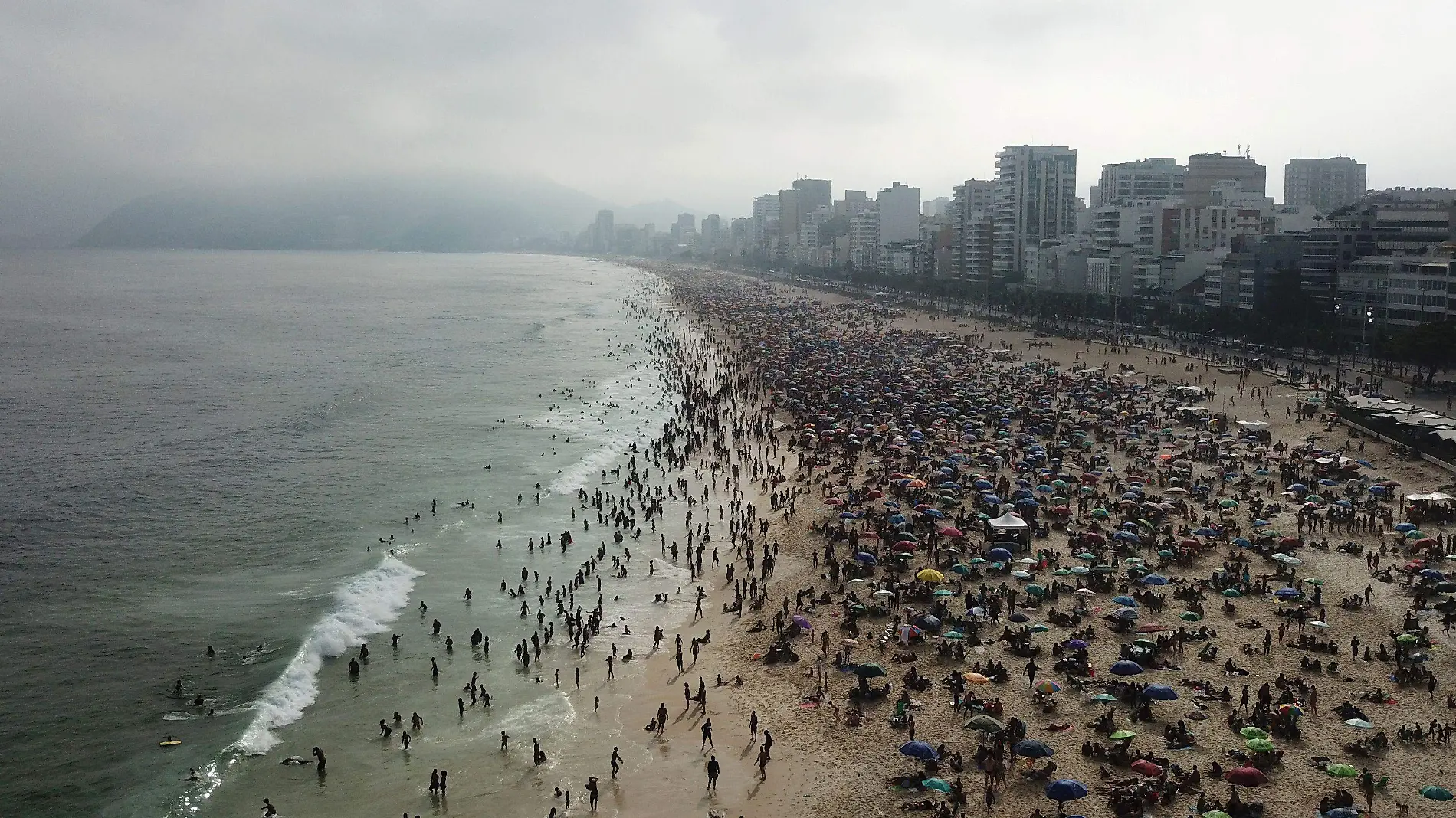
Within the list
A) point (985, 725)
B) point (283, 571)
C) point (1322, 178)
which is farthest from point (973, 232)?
point (985, 725)

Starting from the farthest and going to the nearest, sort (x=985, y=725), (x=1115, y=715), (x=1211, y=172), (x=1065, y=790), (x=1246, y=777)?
(x=1211, y=172), (x=1115, y=715), (x=985, y=725), (x=1246, y=777), (x=1065, y=790)

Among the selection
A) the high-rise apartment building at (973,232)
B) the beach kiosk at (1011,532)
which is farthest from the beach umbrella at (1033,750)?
the high-rise apartment building at (973,232)

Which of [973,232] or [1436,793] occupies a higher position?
[973,232]

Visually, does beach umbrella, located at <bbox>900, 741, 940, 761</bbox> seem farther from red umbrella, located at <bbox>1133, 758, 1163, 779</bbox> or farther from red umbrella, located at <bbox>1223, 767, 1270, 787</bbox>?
red umbrella, located at <bbox>1223, 767, 1270, 787</bbox>

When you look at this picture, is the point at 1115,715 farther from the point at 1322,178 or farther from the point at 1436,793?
the point at 1322,178

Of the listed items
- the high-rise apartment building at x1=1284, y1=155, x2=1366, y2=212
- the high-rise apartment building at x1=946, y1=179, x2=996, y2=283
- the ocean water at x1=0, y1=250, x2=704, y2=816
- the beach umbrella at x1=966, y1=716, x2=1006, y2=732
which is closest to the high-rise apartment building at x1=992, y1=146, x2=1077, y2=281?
the high-rise apartment building at x1=946, y1=179, x2=996, y2=283

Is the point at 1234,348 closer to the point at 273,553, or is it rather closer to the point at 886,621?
the point at 886,621
